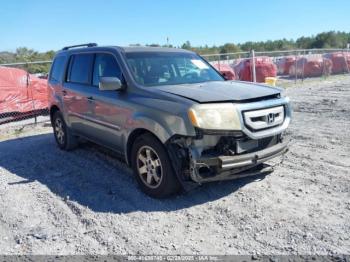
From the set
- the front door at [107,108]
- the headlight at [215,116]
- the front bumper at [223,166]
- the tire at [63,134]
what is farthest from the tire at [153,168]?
the tire at [63,134]

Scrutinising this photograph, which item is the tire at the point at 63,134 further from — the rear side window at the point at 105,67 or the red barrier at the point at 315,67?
the red barrier at the point at 315,67

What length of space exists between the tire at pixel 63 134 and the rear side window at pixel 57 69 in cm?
69

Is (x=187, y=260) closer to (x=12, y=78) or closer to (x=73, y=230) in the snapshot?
(x=73, y=230)

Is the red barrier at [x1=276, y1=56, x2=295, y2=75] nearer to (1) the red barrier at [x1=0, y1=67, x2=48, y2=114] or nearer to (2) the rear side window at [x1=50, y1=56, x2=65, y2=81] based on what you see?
(1) the red barrier at [x1=0, y1=67, x2=48, y2=114]

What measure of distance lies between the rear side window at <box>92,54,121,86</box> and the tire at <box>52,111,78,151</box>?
156cm

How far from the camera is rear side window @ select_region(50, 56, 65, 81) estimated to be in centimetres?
682

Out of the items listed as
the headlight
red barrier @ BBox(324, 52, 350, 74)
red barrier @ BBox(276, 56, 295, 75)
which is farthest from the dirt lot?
red barrier @ BBox(276, 56, 295, 75)

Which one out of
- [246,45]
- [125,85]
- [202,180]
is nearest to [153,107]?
[125,85]

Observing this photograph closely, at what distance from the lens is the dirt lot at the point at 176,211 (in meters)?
3.49

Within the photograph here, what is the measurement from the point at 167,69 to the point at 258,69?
15.6 meters

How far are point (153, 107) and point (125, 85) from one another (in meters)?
0.72

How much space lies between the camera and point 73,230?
12.8ft

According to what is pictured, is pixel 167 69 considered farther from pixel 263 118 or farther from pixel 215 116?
pixel 263 118

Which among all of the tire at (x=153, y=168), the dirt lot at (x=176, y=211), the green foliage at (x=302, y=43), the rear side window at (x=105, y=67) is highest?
the green foliage at (x=302, y=43)
